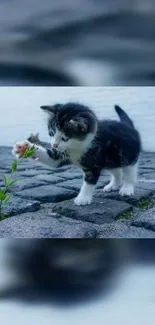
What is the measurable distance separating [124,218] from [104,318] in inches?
14.0

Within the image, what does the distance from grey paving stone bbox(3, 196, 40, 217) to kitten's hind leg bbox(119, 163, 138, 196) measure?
0.85 ft

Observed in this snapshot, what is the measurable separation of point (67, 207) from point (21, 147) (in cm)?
23

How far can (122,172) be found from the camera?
126 centimetres

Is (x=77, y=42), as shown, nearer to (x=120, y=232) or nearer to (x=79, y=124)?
(x=79, y=124)

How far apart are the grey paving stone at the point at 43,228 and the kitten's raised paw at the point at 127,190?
14 cm

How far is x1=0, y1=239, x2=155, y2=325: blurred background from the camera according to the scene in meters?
0.97

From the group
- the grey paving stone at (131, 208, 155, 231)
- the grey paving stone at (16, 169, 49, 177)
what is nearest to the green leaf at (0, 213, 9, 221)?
the grey paving stone at (16, 169, 49, 177)

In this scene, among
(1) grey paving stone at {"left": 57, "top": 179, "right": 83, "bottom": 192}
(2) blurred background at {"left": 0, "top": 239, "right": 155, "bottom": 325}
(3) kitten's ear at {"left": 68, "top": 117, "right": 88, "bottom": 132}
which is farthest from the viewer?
(1) grey paving stone at {"left": 57, "top": 179, "right": 83, "bottom": 192}

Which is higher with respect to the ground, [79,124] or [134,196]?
[79,124]

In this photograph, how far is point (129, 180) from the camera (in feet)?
4.14

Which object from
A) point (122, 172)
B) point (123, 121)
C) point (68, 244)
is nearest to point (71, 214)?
point (68, 244)

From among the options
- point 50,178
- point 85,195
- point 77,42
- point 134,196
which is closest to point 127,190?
point 134,196

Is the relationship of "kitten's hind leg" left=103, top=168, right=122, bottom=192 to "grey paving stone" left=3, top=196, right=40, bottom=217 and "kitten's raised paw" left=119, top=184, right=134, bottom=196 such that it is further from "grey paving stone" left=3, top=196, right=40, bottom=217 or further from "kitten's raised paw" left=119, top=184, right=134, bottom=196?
"grey paving stone" left=3, top=196, right=40, bottom=217

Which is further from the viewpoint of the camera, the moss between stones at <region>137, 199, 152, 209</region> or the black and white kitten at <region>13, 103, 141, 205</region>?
the moss between stones at <region>137, 199, 152, 209</region>
